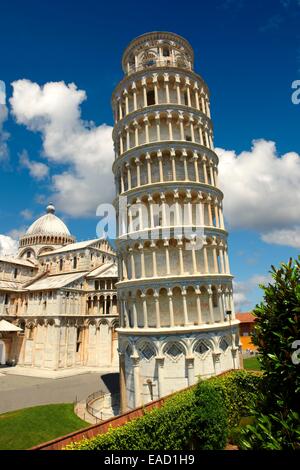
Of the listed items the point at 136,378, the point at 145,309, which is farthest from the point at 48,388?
the point at 145,309

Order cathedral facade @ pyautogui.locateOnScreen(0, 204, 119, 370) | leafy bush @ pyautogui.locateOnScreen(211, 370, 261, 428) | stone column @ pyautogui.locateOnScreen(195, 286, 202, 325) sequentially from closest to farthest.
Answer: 1. leafy bush @ pyautogui.locateOnScreen(211, 370, 261, 428)
2. stone column @ pyautogui.locateOnScreen(195, 286, 202, 325)
3. cathedral facade @ pyautogui.locateOnScreen(0, 204, 119, 370)

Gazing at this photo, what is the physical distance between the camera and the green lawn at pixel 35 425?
935 inches

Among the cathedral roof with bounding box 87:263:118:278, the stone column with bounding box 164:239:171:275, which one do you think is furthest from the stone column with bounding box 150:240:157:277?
the cathedral roof with bounding box 87:263:118:278

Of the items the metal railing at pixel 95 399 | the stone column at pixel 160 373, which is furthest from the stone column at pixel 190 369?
the metal railing at pixel 95 399

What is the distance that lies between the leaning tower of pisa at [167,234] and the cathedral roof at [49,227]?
47294 millimetres

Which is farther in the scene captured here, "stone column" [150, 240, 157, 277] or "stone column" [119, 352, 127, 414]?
"stone column" [119, 352, 127, 414]

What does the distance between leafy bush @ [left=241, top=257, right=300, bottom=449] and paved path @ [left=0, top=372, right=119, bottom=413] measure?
26873 millimetres

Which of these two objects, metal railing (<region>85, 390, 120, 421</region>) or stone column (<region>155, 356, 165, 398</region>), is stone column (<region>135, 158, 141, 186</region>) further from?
metal railing (<region>85, 390, 120, 421</region>)

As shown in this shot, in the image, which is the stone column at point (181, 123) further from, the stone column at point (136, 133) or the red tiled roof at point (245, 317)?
the red tiled roof at point (245, 317)

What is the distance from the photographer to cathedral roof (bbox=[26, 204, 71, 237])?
77.1 metres

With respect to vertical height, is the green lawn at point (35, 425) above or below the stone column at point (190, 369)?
below

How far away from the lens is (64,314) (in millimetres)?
52406
